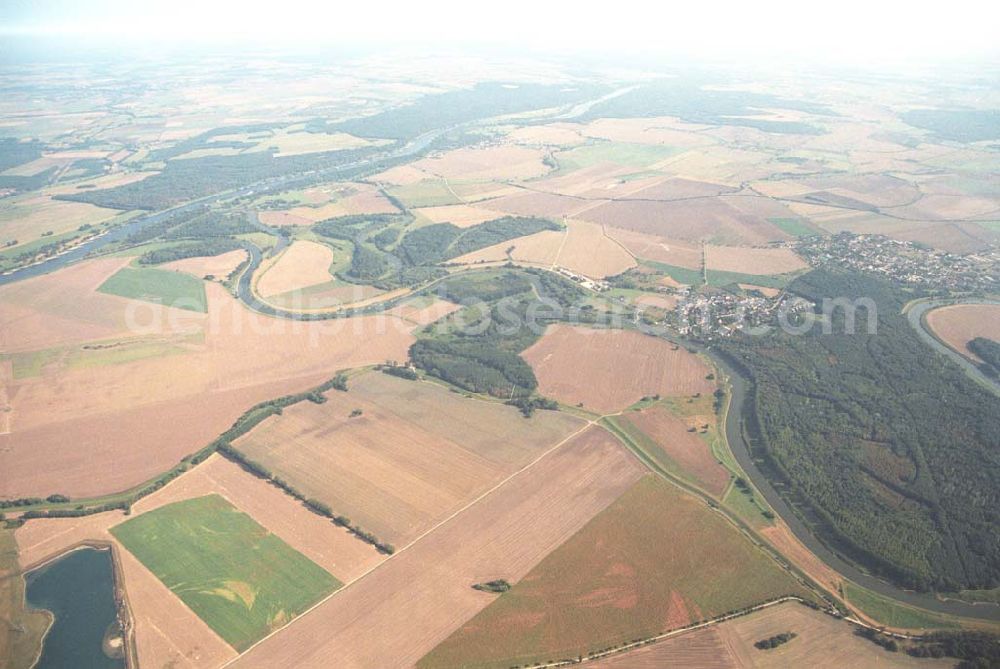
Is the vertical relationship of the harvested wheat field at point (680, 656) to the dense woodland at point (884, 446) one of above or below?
below

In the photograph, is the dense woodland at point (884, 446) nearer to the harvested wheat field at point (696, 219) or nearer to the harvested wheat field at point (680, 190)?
the harvested wheat field at point (696, 219)

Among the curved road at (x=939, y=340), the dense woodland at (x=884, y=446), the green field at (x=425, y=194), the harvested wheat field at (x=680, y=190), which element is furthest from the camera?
the harvested wheat field at (x=680, y=190)

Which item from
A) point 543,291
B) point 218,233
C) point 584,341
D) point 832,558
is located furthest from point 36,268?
point 832,558

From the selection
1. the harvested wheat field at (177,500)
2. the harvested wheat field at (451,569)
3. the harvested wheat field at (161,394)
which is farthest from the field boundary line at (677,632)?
the harvested wheat field at (161,394)

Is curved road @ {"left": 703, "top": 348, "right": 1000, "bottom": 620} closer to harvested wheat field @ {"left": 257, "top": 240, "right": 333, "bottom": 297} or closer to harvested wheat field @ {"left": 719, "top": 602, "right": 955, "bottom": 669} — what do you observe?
harvested wheat field @ {"left": 719, "top": 602, "right": 955, "bottom": 669}

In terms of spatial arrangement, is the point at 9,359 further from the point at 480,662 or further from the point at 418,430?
the point at 480,662

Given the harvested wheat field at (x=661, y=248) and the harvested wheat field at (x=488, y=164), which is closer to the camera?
the harvested wheat field at (x=661, y=248)

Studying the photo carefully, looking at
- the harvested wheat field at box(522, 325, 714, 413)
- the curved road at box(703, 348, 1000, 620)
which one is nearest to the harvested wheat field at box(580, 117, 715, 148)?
the harvested wheat field at box(522, 325, 714, 413)

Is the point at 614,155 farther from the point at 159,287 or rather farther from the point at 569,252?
the point at 159,287
